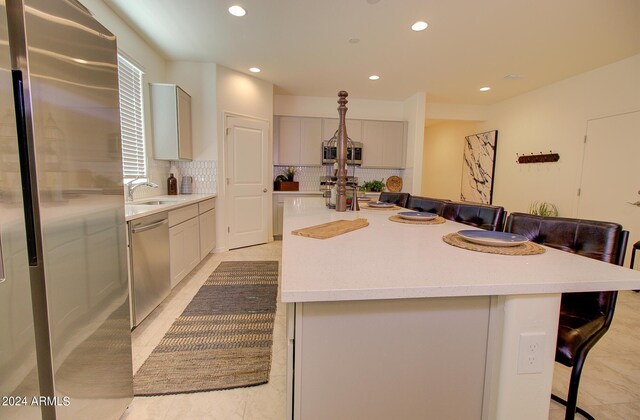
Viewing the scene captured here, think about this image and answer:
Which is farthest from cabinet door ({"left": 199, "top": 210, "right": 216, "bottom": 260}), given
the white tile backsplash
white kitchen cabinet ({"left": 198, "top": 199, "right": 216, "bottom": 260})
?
the white tile backsplash

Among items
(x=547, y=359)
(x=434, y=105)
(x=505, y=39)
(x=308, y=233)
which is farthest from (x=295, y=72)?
(x=547, y=359)

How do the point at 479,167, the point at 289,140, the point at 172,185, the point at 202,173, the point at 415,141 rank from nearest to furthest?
the point at 172,185
the point at 202,173
the point at 415,141
the point at 289,140
the point at 479,167

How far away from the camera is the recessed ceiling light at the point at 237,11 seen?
2532 mm

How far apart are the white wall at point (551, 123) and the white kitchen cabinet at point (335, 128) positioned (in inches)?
57.8

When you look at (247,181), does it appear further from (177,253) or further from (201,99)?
(177,253)

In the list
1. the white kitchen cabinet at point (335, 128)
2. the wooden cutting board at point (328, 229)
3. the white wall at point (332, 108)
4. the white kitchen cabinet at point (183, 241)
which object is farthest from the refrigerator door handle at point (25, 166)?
the white wall at point (332, 108)

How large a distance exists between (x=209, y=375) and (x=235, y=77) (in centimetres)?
387

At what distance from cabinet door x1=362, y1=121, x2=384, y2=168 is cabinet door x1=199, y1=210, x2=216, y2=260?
293cm

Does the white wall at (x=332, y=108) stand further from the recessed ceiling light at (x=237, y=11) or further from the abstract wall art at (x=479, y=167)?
the recessed ceiling light at (x=237, y=11)

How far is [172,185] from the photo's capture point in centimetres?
374

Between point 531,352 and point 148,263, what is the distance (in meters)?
2.29

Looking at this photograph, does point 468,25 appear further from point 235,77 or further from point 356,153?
point 235,77

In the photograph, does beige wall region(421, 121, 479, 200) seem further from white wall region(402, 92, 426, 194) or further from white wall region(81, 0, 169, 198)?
white wall region(81, 0, 169, 198)

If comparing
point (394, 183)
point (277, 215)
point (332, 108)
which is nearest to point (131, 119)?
point (277, 215)
